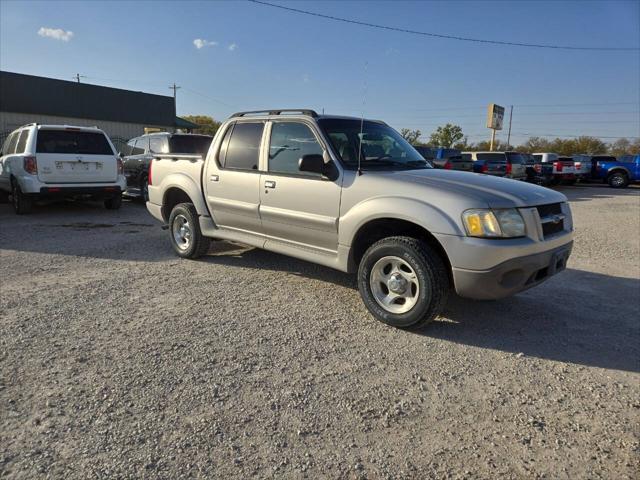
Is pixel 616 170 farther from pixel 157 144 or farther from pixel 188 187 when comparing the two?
pixel 188 187

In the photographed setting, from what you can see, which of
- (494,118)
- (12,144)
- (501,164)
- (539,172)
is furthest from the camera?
(494,118)

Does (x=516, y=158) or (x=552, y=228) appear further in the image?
(x=516, y=158)

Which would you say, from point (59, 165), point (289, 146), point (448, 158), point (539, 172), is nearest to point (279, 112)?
point (289, 146)

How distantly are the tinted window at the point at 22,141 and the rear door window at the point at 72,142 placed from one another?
21.2 inches

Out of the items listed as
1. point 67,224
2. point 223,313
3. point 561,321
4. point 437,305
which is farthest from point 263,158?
point 67,224

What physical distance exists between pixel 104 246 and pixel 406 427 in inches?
227

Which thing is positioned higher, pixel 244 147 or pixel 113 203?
pixel 244 147

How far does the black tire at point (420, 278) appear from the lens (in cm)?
362

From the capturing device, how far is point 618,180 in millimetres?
23906

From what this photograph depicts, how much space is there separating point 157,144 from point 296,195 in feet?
26.1

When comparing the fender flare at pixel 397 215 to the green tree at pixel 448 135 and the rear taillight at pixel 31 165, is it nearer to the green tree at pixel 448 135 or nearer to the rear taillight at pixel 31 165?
the rear taillight at pixel 31 165

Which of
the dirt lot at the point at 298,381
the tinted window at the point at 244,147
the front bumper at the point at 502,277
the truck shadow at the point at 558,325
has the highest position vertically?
the tinted window at the point at 244,147

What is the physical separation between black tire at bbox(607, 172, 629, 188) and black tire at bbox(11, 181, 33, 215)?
85.9 feet

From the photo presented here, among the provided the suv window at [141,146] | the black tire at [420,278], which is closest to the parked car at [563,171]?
the suv window at [141,146]
